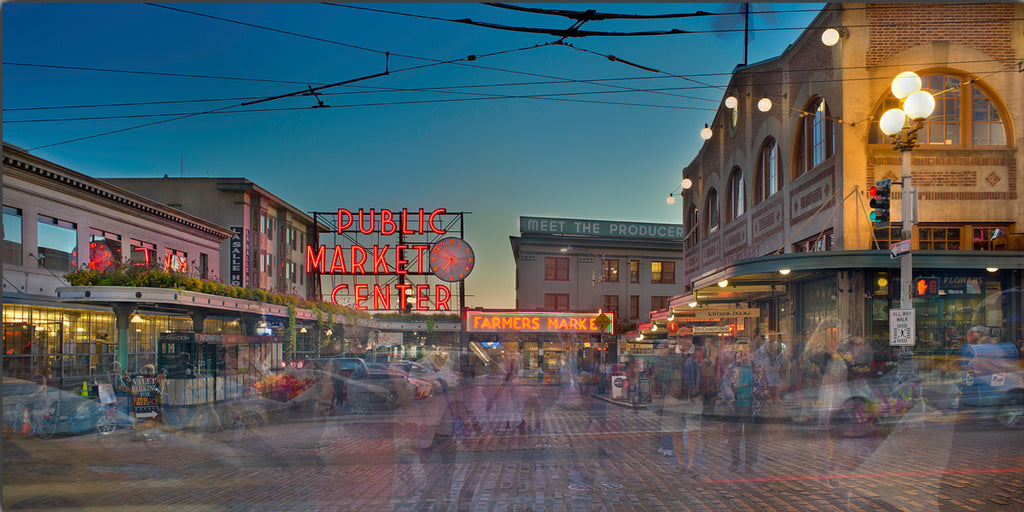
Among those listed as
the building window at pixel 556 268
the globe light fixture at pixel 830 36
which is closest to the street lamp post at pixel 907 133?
the globe light fixture at pixel 830 36

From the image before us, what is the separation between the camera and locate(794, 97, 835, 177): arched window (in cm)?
2017

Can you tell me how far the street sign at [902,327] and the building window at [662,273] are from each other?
42609mm

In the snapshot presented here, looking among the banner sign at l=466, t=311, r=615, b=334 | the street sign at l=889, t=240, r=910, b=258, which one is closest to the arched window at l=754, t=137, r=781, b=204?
the street sign at l=889, t=240, r=910, b=258

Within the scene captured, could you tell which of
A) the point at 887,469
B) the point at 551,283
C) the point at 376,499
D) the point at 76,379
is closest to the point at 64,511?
the point at 376,499

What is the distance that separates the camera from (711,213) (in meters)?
34.3

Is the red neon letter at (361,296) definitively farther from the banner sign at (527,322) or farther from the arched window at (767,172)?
the arched window at (767,172)

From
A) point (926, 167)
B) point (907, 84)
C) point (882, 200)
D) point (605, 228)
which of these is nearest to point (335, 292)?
point (605, 228)

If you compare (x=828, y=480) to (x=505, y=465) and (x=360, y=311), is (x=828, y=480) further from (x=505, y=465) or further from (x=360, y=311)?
(x=360, y=311)

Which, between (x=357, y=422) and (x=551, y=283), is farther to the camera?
(x=551, y=283)

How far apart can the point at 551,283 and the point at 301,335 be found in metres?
19.1

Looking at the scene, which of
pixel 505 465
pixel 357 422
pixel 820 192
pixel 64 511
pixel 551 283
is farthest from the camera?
pixel 551 283

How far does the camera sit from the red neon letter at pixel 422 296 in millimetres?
40562

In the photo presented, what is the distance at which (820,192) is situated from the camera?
20328 mm

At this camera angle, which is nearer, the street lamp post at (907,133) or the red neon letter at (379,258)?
the street lamp post at (907,133)
